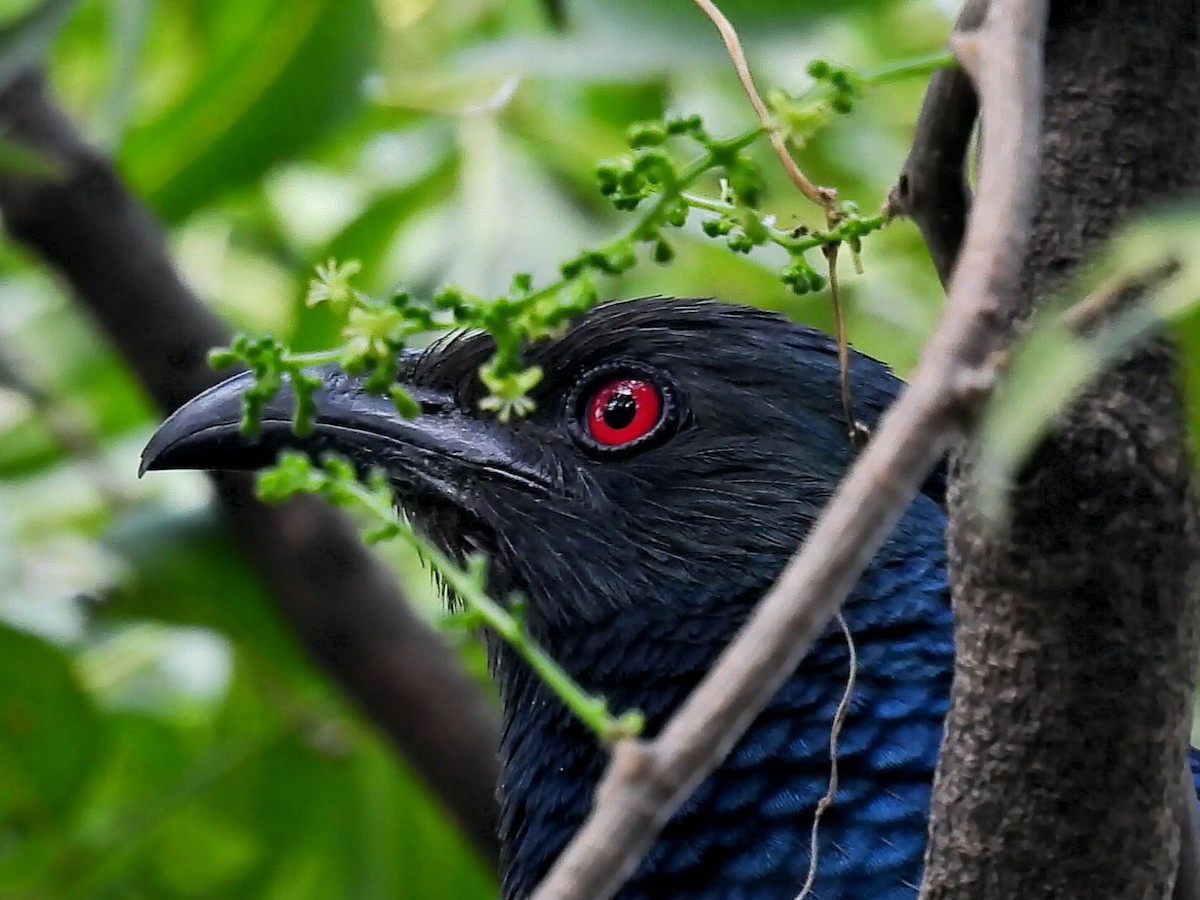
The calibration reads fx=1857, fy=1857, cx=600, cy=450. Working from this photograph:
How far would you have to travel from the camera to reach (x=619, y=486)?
3074mm

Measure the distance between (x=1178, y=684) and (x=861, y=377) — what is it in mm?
1598

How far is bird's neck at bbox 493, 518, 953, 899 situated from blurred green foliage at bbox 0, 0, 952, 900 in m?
1.07

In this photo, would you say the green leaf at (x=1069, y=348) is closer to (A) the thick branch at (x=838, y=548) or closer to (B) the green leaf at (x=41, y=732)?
(A) the thick branch at (x=838, y=548)

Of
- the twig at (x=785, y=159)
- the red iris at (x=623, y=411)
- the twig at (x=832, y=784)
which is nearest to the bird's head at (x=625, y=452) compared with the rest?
the red iris at (x=623, y=411)

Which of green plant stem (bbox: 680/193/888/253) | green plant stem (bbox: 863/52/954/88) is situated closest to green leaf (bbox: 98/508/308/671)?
green plant stem (bbox: 680/193/888/253)

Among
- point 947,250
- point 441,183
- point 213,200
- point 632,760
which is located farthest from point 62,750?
point 632,760

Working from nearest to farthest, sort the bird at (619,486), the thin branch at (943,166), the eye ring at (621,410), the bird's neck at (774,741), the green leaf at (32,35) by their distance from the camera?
the thin branch at (943,166)
the bird's neck at (774,741)
the bird at (619,486)
the eye ring at (621,410)
the green leaf at (32,35)

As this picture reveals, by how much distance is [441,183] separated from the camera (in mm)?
4570

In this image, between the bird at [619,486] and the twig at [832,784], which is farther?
the bird at [619,486]

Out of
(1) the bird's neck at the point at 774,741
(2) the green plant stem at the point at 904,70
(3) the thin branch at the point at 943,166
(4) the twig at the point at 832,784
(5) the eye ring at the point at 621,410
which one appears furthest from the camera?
(5) the eye ring at the point at 621,410

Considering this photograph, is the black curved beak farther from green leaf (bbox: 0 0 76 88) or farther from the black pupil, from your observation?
green leaf (bbox: 0 0 76 88)

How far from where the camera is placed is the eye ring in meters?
3.05

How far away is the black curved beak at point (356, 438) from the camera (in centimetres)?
292

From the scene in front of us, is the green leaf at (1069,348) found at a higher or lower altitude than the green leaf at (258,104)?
lower
